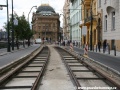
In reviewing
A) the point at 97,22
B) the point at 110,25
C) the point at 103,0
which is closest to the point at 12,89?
the point at 110,25

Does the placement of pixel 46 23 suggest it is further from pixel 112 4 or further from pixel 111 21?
pixel 112 4

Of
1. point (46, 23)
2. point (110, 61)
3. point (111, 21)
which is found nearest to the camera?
point (110, 61)

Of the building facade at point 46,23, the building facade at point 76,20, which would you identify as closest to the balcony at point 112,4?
the building facade at point 76,20

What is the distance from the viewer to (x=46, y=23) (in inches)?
6590

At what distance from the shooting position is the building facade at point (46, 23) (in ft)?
539

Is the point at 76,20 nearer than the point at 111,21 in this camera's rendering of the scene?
No

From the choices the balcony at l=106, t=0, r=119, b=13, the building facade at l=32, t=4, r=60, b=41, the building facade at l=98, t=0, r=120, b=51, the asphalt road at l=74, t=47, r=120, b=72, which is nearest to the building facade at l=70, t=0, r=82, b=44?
the building facade at l=98, t=0, r=120, b=51

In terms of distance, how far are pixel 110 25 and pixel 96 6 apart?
12.7m

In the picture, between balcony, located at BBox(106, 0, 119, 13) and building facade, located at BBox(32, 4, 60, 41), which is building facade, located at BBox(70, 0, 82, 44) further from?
building facade, located at BBox(32, 4, 60, 41)

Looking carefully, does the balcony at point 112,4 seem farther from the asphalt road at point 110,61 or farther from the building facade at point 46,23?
the building facade at point 46,23

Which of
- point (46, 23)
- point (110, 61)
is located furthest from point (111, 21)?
point (46, 23)

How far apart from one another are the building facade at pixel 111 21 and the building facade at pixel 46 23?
113 m

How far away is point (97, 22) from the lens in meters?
55.6

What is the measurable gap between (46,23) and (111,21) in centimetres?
12330
